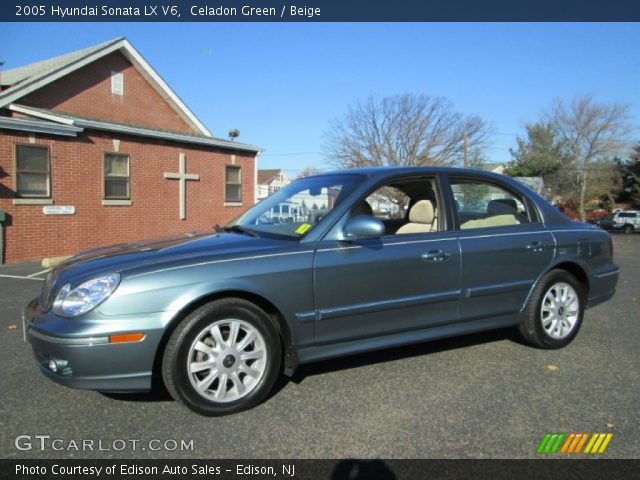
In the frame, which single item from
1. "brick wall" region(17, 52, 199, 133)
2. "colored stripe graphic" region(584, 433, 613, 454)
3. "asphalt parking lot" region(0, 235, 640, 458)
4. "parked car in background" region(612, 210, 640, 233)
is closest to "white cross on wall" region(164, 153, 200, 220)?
"brick wall" region(17, 52, 199, 133)

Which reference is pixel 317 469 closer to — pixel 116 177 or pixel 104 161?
pixel 104 161

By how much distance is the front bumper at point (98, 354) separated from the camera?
105 inches

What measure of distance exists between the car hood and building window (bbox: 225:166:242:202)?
13399mm

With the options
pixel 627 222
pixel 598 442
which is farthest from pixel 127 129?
pixel 627 222

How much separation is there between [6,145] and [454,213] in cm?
1092

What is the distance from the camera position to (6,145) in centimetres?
1088

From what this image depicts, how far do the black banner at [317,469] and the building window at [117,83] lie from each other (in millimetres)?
15799

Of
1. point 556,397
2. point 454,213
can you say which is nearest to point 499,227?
point 454,213

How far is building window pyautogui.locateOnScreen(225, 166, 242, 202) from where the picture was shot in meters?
16.8

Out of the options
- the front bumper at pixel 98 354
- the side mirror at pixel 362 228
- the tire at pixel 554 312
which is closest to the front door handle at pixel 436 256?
the side mirror at pixel 362 228

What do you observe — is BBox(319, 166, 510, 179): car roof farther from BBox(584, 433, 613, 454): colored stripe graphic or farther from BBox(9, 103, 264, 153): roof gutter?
BBox(9, 103, 264, 153): roof gutter

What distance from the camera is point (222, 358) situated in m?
2.94

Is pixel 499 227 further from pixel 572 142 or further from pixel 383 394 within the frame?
pixel 572 142

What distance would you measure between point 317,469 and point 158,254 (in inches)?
63.3
